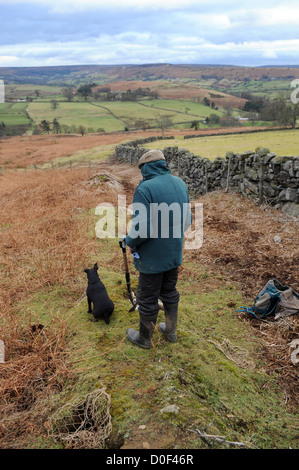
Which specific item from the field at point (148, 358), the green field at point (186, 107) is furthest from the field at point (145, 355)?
the green field at point (186, 107)

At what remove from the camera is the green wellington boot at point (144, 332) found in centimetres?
370

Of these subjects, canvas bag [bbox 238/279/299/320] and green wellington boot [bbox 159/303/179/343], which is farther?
canvas bag [bbox 238/279/299/320]

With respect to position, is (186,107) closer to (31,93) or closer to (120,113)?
(120,113)

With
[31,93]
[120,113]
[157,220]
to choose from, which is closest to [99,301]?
[157,220]

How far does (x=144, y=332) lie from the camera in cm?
374

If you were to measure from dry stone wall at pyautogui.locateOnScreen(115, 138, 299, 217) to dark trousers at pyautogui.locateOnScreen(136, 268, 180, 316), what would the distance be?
20.9 feet

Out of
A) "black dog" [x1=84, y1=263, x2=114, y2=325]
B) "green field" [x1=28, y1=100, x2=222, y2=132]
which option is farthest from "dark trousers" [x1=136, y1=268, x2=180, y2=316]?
"green field" [x1=28, y1=100, x2=222, y2=132]

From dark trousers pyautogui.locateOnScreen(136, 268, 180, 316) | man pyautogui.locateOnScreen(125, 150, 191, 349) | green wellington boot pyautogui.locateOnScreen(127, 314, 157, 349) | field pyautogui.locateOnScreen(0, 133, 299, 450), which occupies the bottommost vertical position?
field pyautogui.locateOnScreen(0, 133, 299, 450)

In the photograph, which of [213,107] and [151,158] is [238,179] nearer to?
[151,158]

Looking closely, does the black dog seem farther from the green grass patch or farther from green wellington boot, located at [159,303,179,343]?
green wellington boot, located at [159,303,179,343]

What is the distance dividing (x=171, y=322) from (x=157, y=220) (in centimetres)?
145

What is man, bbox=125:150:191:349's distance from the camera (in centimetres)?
330

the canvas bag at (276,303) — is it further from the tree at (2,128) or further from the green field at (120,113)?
the tree at (2,128)
